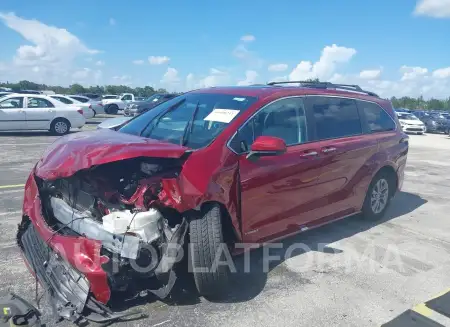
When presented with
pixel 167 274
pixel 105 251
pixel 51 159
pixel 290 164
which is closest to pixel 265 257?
pixel 290 164

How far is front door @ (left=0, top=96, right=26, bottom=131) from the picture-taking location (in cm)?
1491

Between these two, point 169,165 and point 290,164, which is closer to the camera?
point 169,165

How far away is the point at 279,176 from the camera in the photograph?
3.94 m

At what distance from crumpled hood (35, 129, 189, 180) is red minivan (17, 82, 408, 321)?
1 cm

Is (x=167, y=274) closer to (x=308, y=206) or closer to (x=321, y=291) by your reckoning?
(x=321, y=291)

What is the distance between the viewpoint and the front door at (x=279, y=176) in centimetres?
371

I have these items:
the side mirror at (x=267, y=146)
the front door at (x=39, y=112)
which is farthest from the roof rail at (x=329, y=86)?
the front door at (x=39, y=112)

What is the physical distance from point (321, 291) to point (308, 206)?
3.15ft

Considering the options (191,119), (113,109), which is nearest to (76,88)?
(113,109)

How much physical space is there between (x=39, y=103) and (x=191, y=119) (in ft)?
44.1

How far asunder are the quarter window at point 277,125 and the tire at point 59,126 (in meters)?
13.6

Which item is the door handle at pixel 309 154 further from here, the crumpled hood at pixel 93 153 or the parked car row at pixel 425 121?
the parked car row at pixel 425 121

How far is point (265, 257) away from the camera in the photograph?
173 inches

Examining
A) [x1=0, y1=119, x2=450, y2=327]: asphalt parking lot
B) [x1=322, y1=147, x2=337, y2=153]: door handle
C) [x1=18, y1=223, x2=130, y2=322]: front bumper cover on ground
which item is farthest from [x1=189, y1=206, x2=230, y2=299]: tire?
[x1=322, y1=147, x2=337, y2=153]: door handle
